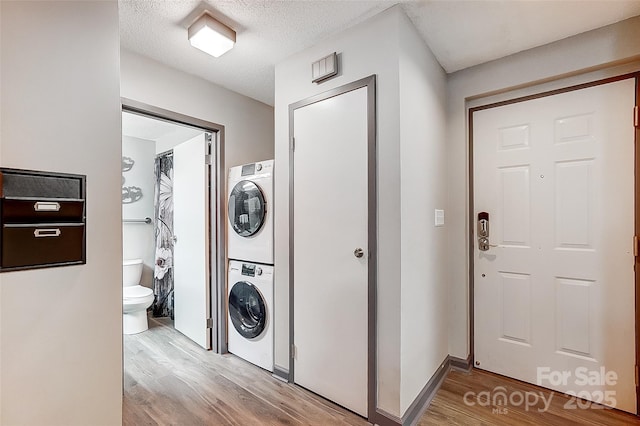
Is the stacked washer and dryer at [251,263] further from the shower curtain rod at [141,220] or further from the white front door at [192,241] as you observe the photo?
the shower curtain rod at [141,220]

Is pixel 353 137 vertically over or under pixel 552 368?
over

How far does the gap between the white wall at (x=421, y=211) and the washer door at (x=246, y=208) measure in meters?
1.11

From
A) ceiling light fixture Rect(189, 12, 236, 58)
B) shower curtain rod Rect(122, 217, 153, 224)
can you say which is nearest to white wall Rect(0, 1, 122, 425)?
ceiling light fixture Rect(189, 12, 236, 58)

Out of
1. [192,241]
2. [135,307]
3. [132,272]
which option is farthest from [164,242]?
[192,241]

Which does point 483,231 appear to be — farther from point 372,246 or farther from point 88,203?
point 88,203

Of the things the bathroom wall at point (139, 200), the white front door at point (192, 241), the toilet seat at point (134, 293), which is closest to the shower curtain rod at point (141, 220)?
the bathroom wall at point (139, 200)

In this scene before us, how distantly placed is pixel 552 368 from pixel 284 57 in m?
2.93

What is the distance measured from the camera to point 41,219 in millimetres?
1090

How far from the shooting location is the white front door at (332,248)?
177cm

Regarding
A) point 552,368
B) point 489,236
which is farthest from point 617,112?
point 552,368

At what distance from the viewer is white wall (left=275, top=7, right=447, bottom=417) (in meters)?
1.64

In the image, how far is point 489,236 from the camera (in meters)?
2.32

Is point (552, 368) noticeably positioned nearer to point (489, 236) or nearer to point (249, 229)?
point (489, 236)

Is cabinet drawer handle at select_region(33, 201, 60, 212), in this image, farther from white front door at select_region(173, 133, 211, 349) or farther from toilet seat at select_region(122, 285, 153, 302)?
toilet seat at select_region(122, 285, 153, 302)
